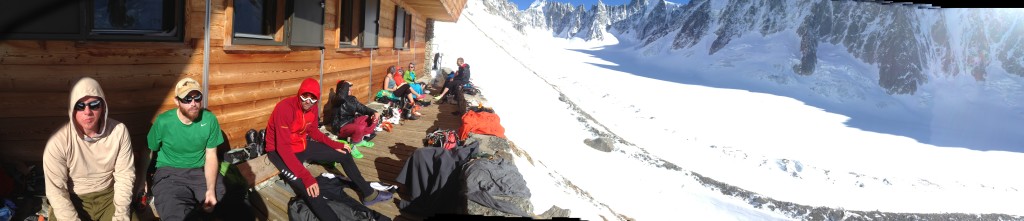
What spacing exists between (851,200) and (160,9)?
2093cm

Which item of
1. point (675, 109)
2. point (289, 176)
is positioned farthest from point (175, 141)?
point (675, 109)

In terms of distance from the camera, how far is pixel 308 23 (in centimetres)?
608

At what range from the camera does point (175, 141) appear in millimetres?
3594

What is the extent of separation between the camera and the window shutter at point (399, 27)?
1149 centimetres

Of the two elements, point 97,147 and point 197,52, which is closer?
point 97,147

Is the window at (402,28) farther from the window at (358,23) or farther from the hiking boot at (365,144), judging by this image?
the hiking boot at (365,144)

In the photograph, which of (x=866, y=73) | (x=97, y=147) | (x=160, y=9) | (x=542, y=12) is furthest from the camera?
(x=542, y=12)

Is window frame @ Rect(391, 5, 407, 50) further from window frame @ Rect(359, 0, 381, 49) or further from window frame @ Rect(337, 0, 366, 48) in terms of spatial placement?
window frame @ Rect(337, 0, 366, 48)

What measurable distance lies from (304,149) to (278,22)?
1686mm

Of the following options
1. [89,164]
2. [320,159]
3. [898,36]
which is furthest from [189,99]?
[898,36]

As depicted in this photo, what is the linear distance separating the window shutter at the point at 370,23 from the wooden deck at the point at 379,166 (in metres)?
1.65

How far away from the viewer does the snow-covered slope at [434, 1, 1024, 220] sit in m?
14.5

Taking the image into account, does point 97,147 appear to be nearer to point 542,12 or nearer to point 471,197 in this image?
point 471,197

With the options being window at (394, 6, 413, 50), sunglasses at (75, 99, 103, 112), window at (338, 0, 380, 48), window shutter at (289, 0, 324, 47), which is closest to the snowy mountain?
window at (394, 6, 413, 50)
